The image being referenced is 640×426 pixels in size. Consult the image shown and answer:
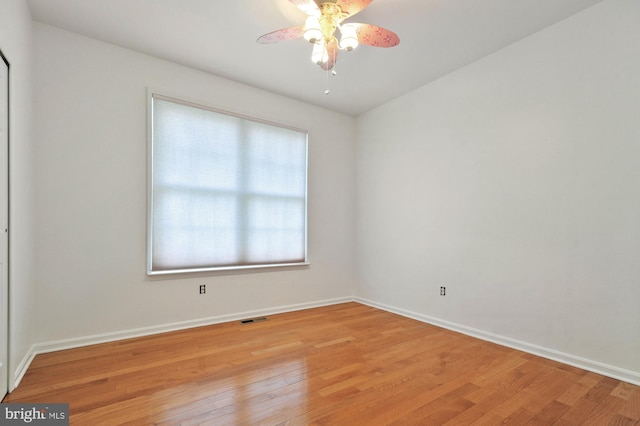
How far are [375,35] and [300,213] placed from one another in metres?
2.50

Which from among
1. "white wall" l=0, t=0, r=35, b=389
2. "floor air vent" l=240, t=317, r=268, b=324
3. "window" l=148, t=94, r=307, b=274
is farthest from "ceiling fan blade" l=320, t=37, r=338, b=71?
"floor air vent" l=240, t=317, r=268, b=324

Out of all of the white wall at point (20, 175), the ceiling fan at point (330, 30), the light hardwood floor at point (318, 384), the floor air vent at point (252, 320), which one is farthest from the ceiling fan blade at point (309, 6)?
the floor air vent at point (252, 320)

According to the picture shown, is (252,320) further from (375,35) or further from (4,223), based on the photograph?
(375,35)

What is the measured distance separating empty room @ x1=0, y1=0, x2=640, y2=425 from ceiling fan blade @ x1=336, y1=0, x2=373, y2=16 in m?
0.03

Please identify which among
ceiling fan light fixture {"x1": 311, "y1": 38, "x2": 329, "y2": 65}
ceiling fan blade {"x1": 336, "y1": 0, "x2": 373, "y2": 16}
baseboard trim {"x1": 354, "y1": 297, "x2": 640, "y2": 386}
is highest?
ceiling fan blade {"x1": 336, "y1": 0, "x2": 373, "y2": 16}

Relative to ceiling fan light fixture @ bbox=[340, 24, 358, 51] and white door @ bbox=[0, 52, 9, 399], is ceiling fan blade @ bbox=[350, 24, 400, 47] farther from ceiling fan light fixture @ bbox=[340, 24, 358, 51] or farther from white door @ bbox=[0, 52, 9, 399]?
white door @ bbox=[0, 52, 9, 399]

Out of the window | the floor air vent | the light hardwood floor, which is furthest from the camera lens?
the floor air vent

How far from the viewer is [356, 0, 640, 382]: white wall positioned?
7.71 feet

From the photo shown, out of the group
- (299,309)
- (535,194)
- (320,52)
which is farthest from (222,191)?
(535,194)

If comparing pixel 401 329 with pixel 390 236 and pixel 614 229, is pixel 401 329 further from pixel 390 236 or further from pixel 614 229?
pixel 614 229

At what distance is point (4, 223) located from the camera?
1958 mm

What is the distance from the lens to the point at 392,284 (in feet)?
13.8

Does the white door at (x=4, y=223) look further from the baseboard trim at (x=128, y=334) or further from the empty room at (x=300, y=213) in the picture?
the baseboard trim at (x=128, y=334)

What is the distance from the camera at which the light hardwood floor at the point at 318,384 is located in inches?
71.2
